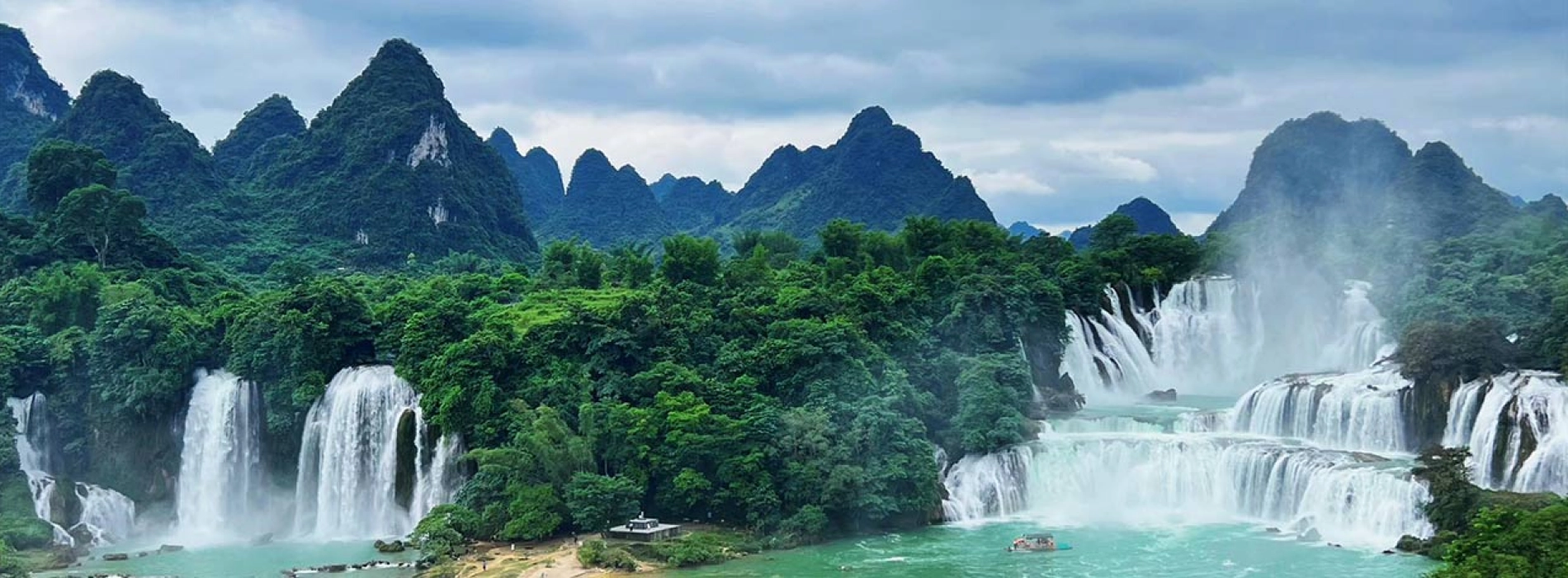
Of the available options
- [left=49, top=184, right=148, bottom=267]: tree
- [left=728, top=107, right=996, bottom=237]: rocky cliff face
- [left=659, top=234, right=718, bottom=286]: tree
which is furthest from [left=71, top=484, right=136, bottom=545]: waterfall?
[left=728, top=107, right=996, bottom=237]: rocky cliff face

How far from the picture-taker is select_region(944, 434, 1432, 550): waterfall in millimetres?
24391

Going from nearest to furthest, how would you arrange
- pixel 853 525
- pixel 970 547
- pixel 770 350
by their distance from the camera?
pixel 970 547
pixel 853 525
pixel 770 350

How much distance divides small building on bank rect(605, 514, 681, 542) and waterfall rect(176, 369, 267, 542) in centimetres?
937

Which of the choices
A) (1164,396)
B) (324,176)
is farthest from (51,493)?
(324,176)

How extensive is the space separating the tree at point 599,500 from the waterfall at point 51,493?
9.84 m

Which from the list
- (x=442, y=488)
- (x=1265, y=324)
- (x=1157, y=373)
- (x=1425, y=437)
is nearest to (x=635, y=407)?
(x=442, y=488)

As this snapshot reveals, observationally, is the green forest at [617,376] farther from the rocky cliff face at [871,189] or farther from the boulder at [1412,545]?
the rocky cliff face at [871,189]

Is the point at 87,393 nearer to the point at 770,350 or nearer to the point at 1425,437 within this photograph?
the point at 770,350

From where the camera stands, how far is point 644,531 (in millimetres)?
24672

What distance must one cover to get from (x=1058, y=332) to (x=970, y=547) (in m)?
11.8

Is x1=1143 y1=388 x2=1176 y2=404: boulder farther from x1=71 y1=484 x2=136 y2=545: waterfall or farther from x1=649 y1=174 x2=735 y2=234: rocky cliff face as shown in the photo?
x1=649 y1=174 x2=735 y2=234: rocky cliff face

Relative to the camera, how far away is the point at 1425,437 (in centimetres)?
2631

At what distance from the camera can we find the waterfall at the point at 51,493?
27.2m

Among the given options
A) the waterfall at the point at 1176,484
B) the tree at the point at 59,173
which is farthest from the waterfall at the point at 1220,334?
the tree at the point at 59,173
